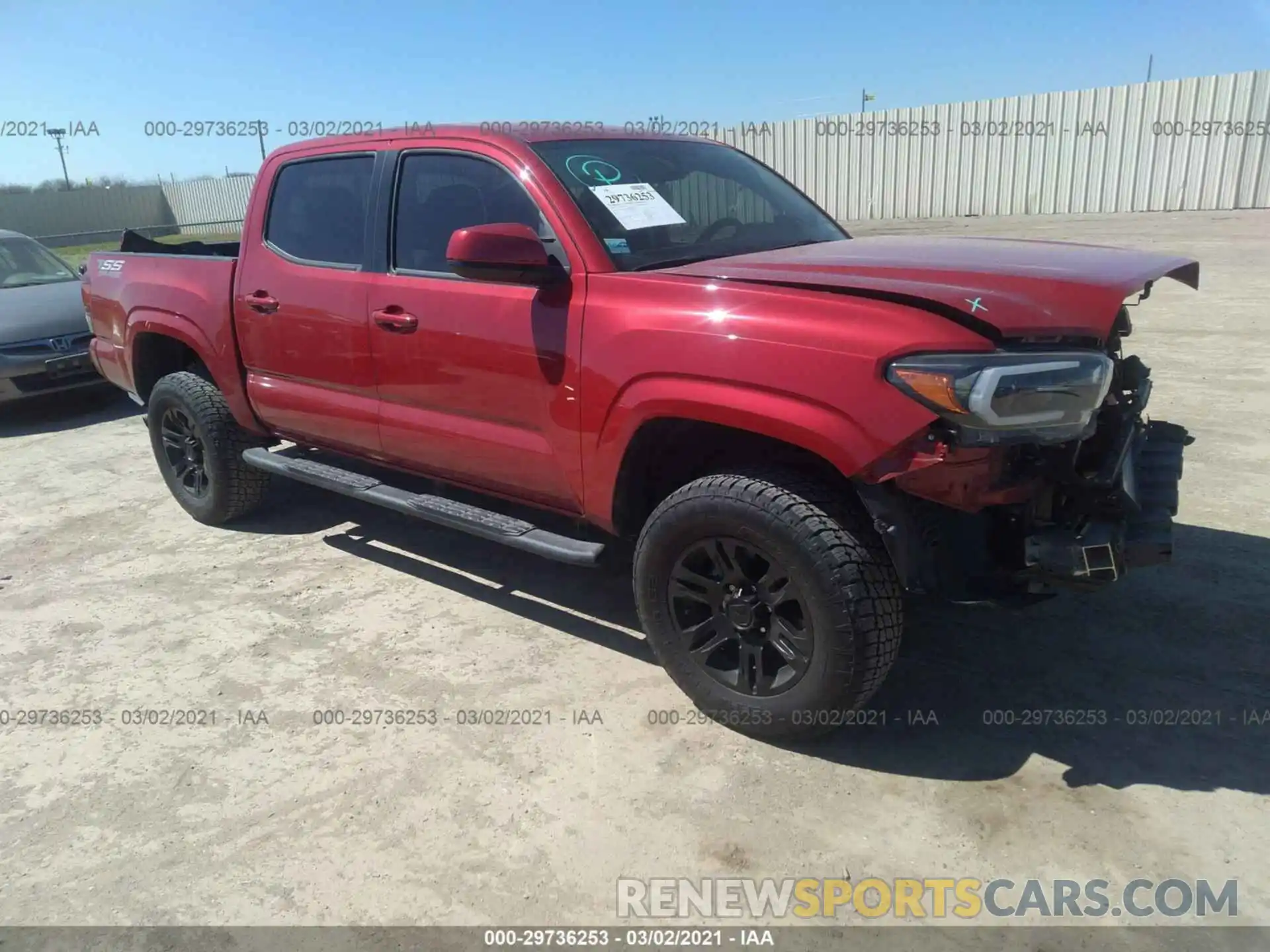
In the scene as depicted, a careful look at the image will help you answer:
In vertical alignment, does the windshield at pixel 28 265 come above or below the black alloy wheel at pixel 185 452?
above

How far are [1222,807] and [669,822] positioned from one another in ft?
5.10

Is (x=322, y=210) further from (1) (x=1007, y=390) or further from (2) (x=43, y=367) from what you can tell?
(2) (x=43, y=367)

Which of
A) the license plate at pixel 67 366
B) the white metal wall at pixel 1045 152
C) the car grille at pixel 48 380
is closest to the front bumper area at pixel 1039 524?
the license plate at pixel 67 366

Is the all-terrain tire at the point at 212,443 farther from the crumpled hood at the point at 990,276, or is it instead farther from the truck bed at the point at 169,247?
the crumpled hood at the point at 990,276

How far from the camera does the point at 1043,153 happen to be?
64.8 feet

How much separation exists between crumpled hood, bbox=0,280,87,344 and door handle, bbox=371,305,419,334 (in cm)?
520

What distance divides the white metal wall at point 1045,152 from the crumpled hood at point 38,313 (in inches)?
706

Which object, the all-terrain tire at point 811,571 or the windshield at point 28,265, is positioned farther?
the windshield at point 28,265

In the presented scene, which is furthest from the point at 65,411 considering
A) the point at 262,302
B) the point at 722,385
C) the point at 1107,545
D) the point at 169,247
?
the point at 1107,545

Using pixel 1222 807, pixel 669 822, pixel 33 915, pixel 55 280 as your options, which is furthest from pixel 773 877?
pixel 55 280

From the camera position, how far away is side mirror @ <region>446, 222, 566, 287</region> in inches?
118

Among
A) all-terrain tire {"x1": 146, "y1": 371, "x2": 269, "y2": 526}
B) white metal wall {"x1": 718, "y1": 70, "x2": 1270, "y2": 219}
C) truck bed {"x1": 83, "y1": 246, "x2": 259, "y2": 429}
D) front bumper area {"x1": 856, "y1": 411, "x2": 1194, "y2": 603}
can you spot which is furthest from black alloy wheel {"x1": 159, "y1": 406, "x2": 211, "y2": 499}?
white metal wall {"x1": 718, "y1": 70, "x2": 1270, "y2": 219}

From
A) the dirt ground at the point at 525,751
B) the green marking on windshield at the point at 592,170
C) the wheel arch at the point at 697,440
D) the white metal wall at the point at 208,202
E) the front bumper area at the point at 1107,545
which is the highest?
the white metal wall at the point at 208,202

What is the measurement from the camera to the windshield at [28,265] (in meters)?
8.84
